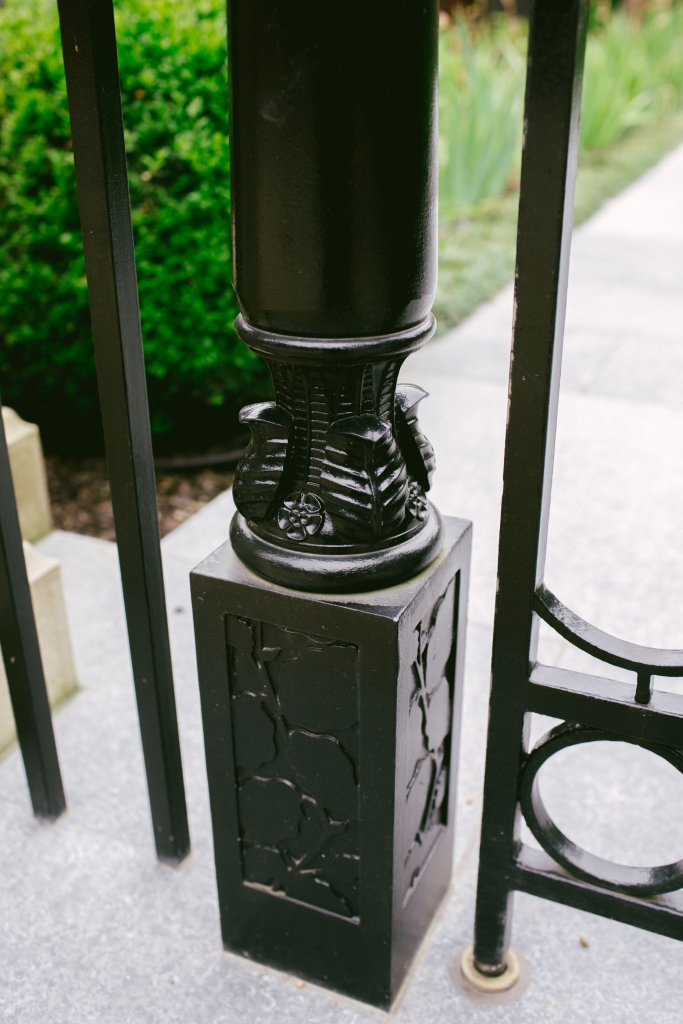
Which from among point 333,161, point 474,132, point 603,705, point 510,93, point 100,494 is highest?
point 333,161

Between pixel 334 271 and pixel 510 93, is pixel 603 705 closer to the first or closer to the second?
pixel 334 271

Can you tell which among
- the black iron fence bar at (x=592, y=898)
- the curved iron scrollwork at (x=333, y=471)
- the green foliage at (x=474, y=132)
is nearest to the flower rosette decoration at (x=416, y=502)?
the curved iron scrollwork at (x=333, y=471)

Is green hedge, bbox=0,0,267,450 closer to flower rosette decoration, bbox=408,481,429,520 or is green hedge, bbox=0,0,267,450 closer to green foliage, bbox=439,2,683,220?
flower rosette decoration, bbox=408,481,429,520

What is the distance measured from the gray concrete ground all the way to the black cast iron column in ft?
2.79

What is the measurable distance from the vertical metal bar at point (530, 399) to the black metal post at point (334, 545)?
0.14 metres

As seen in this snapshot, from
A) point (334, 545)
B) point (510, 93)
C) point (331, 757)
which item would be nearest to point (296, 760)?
point (331, 757)

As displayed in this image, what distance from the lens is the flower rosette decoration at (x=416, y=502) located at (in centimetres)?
144

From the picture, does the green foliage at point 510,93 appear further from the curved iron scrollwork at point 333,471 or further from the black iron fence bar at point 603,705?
the black iron fence bar at point 603,705

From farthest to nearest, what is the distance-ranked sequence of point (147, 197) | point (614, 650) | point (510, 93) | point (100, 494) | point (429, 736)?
point (510, 93), point (100, 494), point (147, 197), point (429, 736), point (614, 650)

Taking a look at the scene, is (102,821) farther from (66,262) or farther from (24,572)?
(66,262)

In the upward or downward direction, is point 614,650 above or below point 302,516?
below

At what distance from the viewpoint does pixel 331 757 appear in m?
1.49

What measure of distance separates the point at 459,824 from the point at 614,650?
37.2 inches

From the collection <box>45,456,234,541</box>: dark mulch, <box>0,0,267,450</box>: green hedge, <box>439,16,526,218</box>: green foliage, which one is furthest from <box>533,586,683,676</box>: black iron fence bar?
<box>439,16,526,218</box>: green foliage
